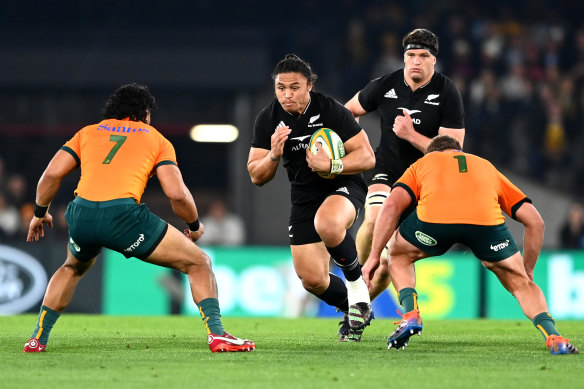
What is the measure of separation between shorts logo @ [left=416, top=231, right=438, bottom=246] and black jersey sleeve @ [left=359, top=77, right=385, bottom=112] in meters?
2.33

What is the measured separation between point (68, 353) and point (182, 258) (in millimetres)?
1148

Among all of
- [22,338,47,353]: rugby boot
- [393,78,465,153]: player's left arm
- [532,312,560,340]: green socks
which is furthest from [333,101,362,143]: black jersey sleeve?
[22,338,47,353]: rugby boot

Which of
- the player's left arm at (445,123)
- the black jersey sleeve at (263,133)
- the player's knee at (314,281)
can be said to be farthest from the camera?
the player's left arm at (445,123)

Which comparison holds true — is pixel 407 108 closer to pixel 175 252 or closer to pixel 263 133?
pixel 263 133

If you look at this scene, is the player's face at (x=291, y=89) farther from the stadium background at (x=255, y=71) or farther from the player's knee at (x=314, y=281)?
the stadium background at (x=255, y=71)

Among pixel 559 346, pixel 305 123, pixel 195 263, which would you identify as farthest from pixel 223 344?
pixel 559 346

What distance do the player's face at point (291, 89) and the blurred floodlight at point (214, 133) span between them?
41.3ft

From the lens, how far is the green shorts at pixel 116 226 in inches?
283

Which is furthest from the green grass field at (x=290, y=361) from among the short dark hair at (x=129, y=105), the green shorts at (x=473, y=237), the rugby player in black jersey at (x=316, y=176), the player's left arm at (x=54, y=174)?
the short dark hair at (x=129, y=105)

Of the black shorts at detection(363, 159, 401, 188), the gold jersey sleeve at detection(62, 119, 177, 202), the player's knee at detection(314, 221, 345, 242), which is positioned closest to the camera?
the gold jersey sleeve at detection(62, 119, 177, 202)

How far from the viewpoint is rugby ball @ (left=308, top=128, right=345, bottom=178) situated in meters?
8.34

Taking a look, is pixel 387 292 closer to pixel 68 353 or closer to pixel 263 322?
pixel 263 322

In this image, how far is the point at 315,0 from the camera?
883 inches

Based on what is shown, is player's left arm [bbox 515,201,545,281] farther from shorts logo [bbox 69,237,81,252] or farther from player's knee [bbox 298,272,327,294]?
shorts logo [bbox 69,237,81,252]
